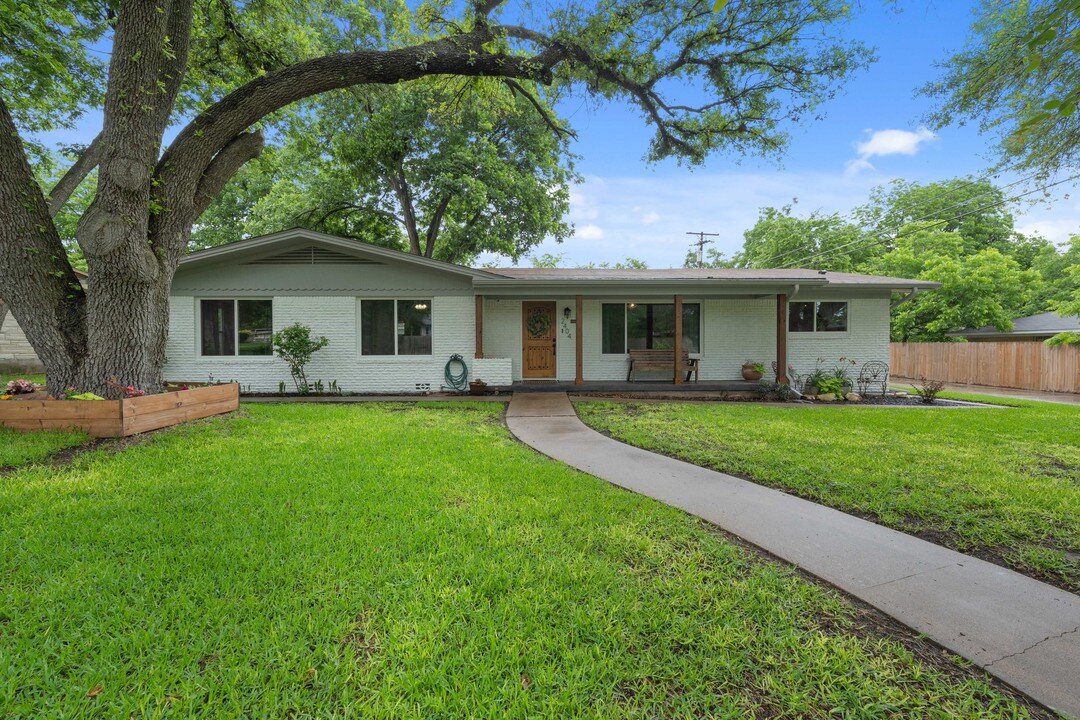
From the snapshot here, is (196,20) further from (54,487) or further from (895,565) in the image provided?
(895,565)

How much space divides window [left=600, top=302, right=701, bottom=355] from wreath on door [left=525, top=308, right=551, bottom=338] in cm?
147

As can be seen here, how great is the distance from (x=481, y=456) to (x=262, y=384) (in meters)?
8.03

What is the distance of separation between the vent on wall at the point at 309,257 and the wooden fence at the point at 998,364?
63.5 feet

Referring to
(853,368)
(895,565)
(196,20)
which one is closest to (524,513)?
(895,565)

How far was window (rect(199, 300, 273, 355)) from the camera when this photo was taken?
10.3 metres

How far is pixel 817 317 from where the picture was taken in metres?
11.5

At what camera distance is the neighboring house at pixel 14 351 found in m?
13.5

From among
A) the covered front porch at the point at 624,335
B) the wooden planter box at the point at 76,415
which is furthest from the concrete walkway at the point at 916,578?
the covered front porch at the point at 624,335

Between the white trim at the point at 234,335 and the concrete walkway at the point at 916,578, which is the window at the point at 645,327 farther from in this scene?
the white trim at the point at 234,335

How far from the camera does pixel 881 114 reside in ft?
32.7

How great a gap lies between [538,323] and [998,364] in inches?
598

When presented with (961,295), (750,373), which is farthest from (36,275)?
(961,295)

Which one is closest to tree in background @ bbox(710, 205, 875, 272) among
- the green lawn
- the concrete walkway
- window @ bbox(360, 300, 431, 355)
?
the green lawn

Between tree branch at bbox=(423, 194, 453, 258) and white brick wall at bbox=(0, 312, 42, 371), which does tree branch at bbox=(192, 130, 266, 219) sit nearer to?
tree branch at bbox=(423, 194, 453, 258)
